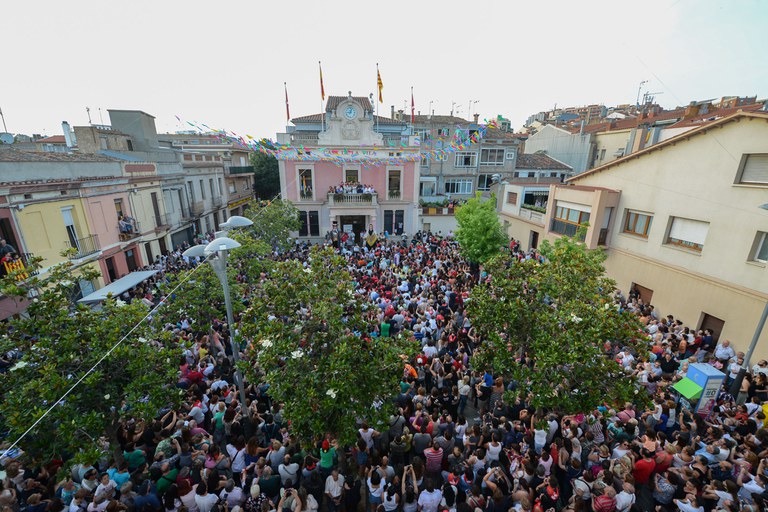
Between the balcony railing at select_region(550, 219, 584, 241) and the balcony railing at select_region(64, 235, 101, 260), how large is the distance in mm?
22057

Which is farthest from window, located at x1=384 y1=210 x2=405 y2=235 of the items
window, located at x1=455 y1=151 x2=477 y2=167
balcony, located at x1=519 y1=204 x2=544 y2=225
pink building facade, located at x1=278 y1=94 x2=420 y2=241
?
window, located at x1=455 y1=151 x2=477 y2=167

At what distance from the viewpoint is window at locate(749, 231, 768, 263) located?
406 inches

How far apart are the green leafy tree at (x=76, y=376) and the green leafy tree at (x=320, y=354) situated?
5.20 ft

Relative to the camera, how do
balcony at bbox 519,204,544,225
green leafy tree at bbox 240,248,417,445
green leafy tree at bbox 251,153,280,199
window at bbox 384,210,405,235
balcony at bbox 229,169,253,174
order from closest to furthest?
1. green leafy tree at bbox 240,248,417,445
2. balcony at bbox 519,204,544,225
3. window at bbox 384,210,405,235
4. balcony at bbox 229,169,253,174
5. green leafy tree at bbox 251,153,280,199

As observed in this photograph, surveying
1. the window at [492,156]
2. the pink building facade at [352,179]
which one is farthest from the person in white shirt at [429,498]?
the window at [492,156]

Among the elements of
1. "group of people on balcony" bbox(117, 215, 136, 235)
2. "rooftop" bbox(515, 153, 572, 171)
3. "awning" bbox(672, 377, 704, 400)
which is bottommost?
"awning" bbox(672, 377, 704, 400)

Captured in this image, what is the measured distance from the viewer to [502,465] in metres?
6.17

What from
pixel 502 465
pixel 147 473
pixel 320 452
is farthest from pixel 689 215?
pixel 147 473

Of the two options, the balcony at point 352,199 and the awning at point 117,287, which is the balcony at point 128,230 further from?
the balcony at point 352,199

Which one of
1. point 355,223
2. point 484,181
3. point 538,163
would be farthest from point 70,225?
point 538,163

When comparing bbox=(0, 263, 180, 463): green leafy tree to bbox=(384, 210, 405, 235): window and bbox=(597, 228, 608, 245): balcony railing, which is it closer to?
bbox=(597, 228, 608, 245): balcony railing

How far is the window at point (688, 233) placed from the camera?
12.0 metres

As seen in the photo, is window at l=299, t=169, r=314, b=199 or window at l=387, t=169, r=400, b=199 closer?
window at l=299, t=169, r=314, b=199

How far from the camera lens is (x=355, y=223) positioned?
86.4 feet
